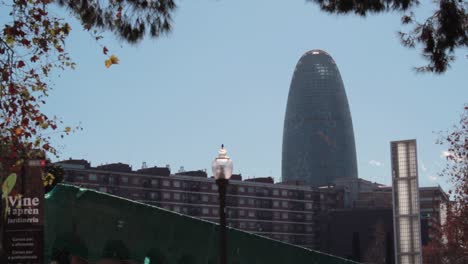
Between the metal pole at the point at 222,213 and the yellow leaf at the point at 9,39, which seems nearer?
the yellow leaf at the point at 9,39

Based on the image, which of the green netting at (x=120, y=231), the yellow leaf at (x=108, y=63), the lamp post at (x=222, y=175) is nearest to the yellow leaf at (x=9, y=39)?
the yellow leaf at (x=108, y=63)

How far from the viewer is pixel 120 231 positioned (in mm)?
20719

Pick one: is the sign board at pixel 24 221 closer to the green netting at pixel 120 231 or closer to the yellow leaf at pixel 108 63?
the yellow leaf at pixel 108 63

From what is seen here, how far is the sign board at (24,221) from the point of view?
14.9m

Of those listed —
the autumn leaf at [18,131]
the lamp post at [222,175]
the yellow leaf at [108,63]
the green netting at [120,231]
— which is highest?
the yellow leaf at [108,63]

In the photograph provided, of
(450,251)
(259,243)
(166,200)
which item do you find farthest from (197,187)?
(259,243)

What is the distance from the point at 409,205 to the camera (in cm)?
4141

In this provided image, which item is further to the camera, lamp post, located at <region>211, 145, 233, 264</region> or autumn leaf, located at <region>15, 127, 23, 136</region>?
lamp post, located at <region>211, 145, 233, 264</region>

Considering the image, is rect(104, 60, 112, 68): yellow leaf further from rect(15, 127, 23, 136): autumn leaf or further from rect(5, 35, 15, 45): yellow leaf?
rect(15, 127, 23, 136): autumn leaf

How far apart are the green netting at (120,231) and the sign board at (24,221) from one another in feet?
15.7

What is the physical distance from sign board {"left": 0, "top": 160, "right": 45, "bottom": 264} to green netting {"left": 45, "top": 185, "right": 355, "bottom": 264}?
479 centimetres

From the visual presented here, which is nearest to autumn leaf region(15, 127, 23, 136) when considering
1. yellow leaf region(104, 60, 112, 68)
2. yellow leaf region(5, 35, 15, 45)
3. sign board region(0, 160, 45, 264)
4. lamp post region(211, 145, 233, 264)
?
sign board region(0, 160, 45, 264)

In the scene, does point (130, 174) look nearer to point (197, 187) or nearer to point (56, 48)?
point (197, 187)

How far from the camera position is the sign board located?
48.8 ft
